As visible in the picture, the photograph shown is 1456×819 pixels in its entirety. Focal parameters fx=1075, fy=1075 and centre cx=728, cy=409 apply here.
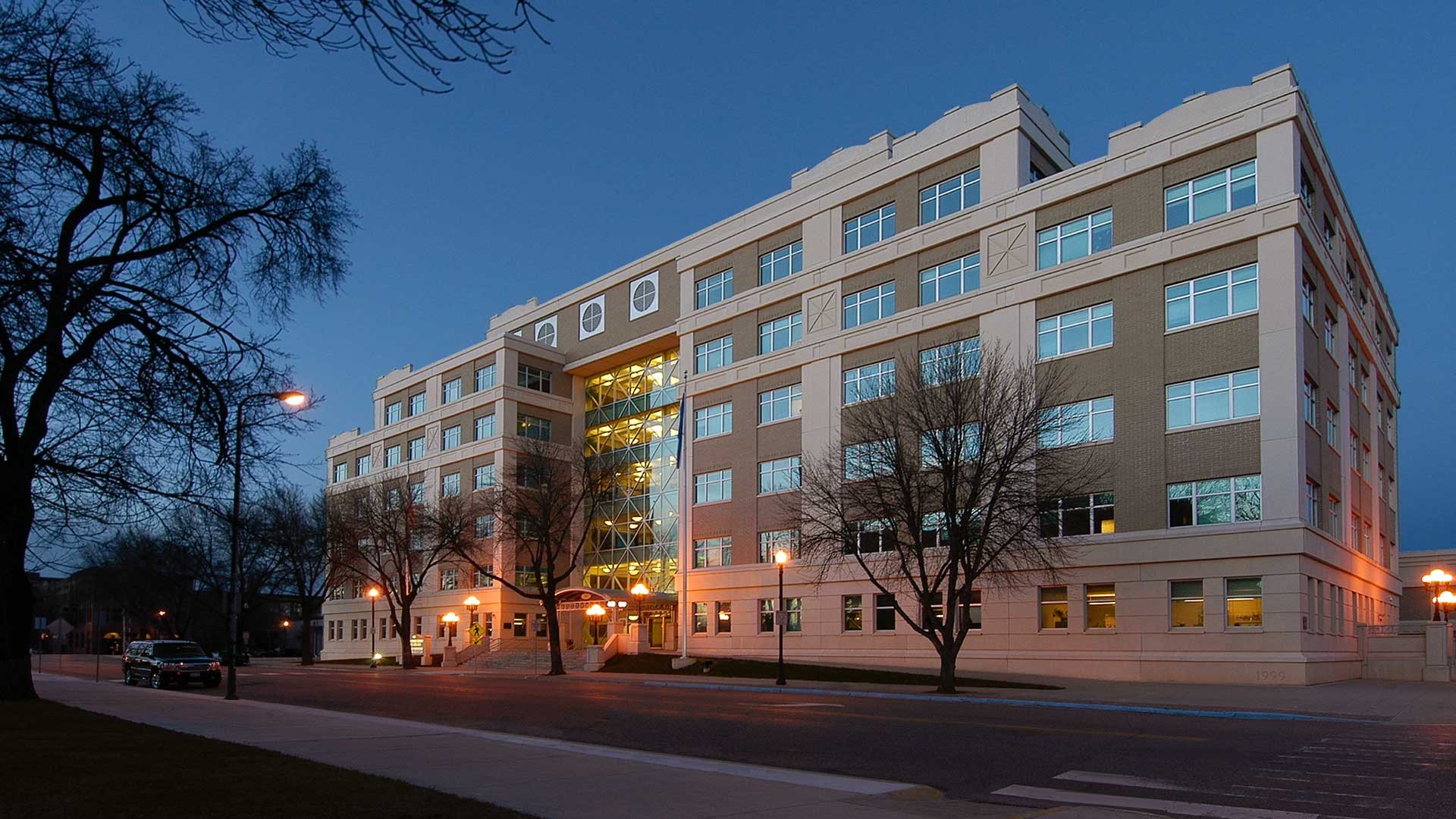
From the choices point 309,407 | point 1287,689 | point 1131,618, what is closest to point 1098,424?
point 1131,618

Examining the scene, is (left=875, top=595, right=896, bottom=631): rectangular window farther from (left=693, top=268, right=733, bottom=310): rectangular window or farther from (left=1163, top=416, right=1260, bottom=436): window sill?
(left=693, top=268, right=733, bottom=310): rectangular window

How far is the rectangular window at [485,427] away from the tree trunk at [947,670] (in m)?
45.4

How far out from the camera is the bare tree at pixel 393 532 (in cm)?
6334

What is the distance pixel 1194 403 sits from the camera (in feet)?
126

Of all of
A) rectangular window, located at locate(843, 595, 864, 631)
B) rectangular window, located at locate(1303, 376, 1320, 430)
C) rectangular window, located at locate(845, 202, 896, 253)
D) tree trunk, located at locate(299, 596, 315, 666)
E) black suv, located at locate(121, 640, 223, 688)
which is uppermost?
rectangular window, located at locate(845, 202, 896, 253)

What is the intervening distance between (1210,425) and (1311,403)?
458cm

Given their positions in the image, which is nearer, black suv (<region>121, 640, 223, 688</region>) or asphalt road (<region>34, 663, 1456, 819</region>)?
asphalt road (<region>34, 663, 1456, 819</region>)

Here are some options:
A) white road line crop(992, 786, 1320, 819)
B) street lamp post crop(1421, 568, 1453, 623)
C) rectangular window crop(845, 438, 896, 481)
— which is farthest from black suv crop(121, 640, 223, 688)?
street lamp post crop(1421, 568, 1453, 623)

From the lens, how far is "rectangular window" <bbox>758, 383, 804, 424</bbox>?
53.0 m

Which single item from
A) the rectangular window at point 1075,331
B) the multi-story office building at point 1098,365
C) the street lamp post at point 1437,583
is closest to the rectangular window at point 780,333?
the multi-story office building at point 1098,365

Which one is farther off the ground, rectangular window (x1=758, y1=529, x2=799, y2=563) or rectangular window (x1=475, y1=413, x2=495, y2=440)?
rectangular window (x1=475, y1=413, x2=495, y2=440)

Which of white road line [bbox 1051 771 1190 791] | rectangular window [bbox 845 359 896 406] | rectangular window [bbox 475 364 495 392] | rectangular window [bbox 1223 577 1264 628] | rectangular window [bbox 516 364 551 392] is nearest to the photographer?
white road line [bbox 1051 771 1190 791]

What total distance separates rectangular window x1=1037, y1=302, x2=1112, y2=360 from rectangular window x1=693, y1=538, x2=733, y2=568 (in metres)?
20.3

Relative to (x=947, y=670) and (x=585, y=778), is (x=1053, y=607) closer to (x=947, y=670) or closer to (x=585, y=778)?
(x=947, y=670)
